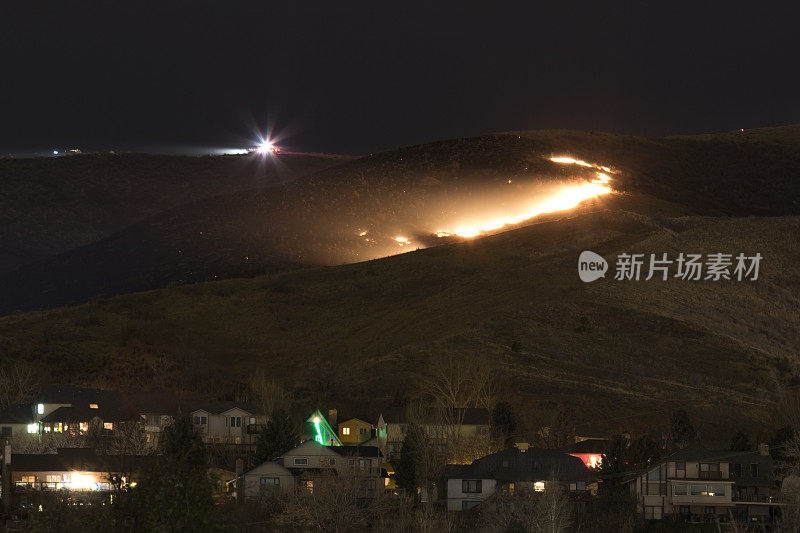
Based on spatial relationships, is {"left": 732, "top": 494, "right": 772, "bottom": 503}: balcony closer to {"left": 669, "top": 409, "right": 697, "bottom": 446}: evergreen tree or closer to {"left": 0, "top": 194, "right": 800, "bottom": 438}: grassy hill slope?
{"left": 669, "top": 409, "right": 697, "bottom": 446}: evergreen tree

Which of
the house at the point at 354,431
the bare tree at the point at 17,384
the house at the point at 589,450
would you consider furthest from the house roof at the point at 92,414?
the house at the point at 589,450

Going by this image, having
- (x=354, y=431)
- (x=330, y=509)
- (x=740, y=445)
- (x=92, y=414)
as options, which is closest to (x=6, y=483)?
(x=330, y=509)

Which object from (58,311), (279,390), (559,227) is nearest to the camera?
(279,390)

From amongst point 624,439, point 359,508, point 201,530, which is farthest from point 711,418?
point 201,530

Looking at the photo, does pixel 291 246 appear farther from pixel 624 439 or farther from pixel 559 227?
pixel 624 439

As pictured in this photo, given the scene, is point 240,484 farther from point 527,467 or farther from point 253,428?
point 253,428

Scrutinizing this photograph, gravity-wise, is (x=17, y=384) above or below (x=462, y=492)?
above

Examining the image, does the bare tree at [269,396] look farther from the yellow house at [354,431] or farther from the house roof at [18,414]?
the house roof at [18,414]
